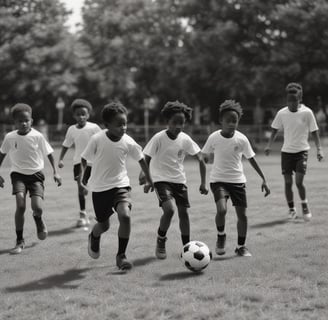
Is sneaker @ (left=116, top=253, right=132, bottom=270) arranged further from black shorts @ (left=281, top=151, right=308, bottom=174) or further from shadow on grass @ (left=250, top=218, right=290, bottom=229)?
black shorts @ (left=281, top=151, right=308, bottom=174)

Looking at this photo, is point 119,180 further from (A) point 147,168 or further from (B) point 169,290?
(B) point 169,290

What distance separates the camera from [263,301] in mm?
4430

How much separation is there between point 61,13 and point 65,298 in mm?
35538

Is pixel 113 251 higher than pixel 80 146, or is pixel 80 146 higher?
pixel 80 146

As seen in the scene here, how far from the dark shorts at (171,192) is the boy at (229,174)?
0.40m

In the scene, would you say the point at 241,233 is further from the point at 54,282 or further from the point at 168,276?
the point at 54,282

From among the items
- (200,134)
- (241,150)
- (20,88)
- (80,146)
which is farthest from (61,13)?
(241,150)

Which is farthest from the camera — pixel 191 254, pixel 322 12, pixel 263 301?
pixel 322 12

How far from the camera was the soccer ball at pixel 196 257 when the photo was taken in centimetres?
544

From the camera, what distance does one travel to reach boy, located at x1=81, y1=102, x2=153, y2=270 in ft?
18.4

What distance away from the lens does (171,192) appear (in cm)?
615

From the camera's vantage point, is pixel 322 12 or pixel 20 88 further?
pixel 20 88

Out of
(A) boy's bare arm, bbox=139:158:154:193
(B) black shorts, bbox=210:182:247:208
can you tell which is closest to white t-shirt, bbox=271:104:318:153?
(B) black shorts, bbox=210:182:247:208

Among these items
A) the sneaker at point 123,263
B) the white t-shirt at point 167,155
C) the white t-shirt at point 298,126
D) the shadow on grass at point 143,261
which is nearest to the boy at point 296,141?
the white t-shirt at point 298,126
